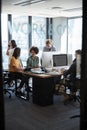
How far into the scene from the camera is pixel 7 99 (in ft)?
18.8

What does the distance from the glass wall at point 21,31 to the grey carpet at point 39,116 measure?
409cm

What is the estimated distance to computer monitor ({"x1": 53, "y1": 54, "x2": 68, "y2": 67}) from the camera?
18.4 feet

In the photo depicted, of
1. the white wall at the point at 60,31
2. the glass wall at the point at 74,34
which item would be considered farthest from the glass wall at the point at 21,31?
the glass wall at the point at 74,34

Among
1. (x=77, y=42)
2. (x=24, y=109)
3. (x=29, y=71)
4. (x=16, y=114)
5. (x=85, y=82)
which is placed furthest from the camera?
(x=77, y=42)

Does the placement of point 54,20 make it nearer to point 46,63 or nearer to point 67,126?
point 46,63

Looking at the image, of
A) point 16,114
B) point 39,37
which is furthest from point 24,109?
point 39,37

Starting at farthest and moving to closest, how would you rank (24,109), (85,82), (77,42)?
(77,42) < (24,109) < (85,82)

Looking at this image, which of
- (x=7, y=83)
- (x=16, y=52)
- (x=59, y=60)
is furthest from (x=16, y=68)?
(x=59, y=60)

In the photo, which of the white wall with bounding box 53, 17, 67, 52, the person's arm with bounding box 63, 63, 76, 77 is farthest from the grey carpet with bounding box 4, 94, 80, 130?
the white wall with bounding box 53, 17, 67, 52

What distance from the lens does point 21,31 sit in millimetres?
9375

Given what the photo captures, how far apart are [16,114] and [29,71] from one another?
131 cm

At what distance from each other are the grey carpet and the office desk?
0.44 ft

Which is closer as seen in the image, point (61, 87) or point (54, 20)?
point (61, 87)

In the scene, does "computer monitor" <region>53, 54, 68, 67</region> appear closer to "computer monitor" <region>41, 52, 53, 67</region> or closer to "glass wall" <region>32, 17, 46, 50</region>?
"computer monitor" <region>41, 52, 53, 67</region>
